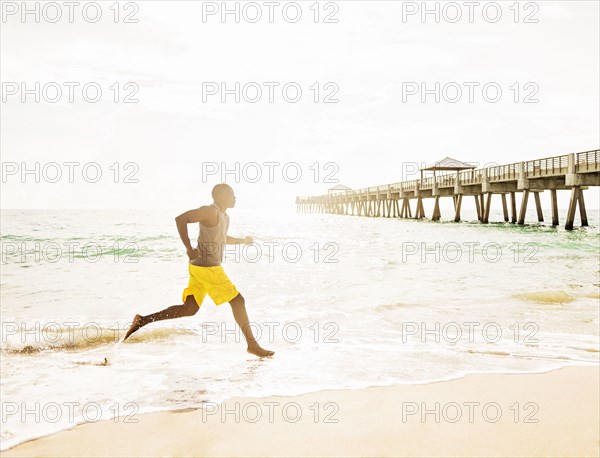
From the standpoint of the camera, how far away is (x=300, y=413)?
2871 millimetres

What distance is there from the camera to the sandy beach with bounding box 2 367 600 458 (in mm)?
2402

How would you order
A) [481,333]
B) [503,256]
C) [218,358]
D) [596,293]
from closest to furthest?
[218,358]
[481,333]
[596,293]
[503,256]

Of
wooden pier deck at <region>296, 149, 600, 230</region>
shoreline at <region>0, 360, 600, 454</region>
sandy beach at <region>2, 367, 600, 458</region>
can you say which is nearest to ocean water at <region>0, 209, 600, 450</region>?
shoreline at <region>0, 360, 600, 454</region>

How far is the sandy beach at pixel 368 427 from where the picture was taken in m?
2.40

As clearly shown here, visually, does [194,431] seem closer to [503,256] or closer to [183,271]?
[183,271]

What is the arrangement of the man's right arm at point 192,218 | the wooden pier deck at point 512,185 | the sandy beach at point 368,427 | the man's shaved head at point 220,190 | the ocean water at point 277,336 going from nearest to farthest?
the sandy beach at point 368,427
the ocean water at point 277,336
the man's right arm at point 192,218
the man's shaved head at point 220,190
the wooden pier deck at point 512,185

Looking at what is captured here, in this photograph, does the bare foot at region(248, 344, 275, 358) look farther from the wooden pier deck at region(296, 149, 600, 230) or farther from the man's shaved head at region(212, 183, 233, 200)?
the wooden pier deck at region(296, 149, 600, 230)

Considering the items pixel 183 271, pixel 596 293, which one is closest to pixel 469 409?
pixel 596 293

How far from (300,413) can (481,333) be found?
320 cm

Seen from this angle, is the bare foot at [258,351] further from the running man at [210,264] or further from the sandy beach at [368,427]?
the sandy beach at [368,427]

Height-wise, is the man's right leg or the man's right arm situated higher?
the man's right arm

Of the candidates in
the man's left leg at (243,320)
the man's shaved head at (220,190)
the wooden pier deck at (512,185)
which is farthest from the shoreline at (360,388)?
the wooden pier deck at (512,185)

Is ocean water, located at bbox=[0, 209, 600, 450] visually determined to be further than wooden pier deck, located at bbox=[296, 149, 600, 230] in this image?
No

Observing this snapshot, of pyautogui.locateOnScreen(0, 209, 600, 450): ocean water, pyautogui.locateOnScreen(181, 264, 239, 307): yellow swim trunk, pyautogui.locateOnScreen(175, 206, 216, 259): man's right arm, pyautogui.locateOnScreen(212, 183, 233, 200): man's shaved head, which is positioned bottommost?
pyautogui.locateOnScreen(0, 209, 600, 450): ocean water
